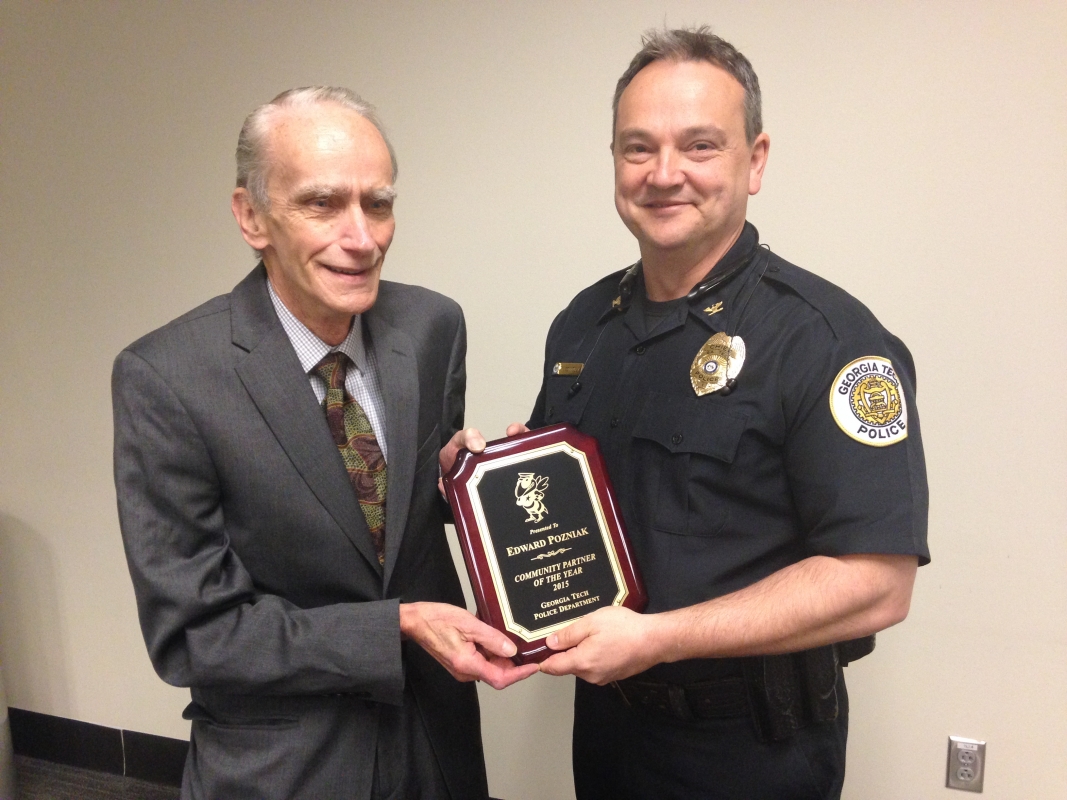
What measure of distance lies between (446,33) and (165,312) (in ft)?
4.35

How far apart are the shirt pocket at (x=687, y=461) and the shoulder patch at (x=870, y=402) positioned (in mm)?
147

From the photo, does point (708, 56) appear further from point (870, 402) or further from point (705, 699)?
point (705, 699)

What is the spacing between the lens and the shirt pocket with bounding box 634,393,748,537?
1.28 meters

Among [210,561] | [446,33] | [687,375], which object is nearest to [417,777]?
[210,561]

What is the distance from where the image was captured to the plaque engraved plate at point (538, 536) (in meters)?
1.25

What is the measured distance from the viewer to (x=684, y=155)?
131 cm

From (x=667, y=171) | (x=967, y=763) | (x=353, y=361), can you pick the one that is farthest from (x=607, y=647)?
(x=967, y=763)

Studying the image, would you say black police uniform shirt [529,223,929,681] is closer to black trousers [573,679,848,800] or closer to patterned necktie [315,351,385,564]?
black trousers [573,679,848,800]

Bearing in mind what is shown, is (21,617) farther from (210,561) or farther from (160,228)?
(210,561)

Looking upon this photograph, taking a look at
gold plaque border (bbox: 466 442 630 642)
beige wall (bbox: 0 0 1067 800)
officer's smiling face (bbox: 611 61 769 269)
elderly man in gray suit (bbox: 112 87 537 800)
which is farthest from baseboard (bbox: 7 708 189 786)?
officer's smiling face (bbox: 611 61 769 269)

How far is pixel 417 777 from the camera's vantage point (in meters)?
1.38

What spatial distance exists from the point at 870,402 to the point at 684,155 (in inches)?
19.5

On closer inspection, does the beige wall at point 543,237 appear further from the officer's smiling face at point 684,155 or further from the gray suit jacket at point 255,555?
the gray suit jacket at point 255,555

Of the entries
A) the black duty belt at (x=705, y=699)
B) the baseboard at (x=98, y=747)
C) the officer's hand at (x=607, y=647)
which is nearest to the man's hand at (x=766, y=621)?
the officer's hand at (x=607, y=647)
